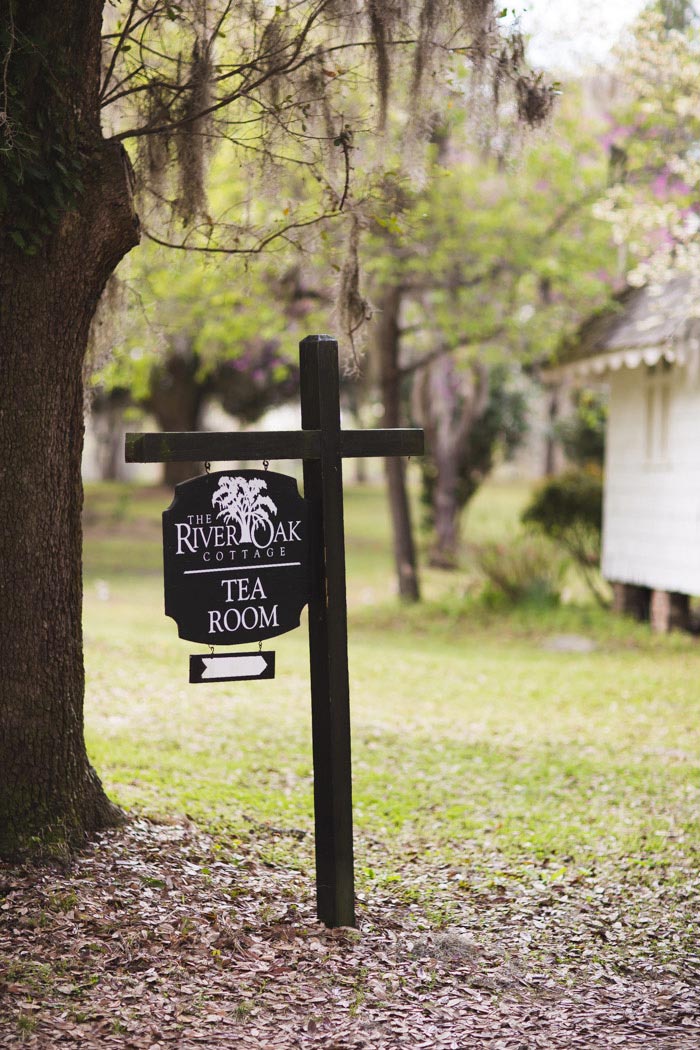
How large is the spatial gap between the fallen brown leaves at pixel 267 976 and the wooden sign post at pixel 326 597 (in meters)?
0.29

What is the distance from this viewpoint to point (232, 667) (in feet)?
12.9

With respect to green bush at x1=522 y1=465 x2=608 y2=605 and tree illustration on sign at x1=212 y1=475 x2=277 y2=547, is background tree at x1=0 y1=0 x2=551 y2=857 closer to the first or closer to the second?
tree illustration on sign at x1=212 y1=475 x2=277 y2=547

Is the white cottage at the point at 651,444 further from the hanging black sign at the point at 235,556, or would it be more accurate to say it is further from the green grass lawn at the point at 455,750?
the hanging black sign at the point at 235,556

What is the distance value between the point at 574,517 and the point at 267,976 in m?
11.4

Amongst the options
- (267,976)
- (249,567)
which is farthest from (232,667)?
(267,976)

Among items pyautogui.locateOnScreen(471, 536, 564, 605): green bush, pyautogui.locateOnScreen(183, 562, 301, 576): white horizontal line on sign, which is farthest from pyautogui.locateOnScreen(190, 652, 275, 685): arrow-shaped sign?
pyautogui.locateOnScreen(471, 536, 564, 605): green bush

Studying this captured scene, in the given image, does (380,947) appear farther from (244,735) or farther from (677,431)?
(677,431)

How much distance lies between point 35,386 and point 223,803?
2.56 meters

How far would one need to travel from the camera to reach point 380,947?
405 cm

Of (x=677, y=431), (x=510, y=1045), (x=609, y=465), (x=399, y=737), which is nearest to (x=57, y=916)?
(x=510, y=1045)

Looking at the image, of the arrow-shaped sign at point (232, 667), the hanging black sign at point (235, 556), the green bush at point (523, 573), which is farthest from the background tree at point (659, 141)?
the arrow-shaped sign at point (232, 667)

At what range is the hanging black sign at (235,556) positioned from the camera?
384cm

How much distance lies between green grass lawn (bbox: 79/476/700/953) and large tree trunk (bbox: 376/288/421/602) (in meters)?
0.92

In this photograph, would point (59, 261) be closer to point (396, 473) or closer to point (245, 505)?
point (245, 505)
